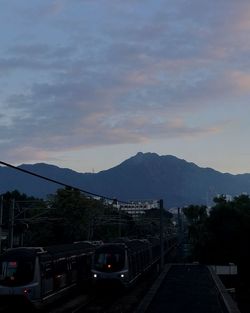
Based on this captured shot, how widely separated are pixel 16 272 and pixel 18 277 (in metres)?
0.27

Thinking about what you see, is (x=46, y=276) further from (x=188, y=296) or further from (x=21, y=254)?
(x=188, y=296)

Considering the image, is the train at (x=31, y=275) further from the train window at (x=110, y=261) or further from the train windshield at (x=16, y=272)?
the train window at (x=110, y=261)

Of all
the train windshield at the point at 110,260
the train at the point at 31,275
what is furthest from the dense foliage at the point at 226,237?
the train at the point at 31,275

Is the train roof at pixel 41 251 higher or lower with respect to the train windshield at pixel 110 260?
higher

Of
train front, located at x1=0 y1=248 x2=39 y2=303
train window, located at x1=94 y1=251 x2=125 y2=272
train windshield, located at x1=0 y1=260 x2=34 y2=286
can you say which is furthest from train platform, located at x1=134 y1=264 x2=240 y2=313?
train windshield, located at x1=0 y1=260 x2=34 y2=286

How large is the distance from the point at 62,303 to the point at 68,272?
2851mm

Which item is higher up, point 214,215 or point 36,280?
point 214,215

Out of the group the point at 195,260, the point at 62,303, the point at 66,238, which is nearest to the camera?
the point at 62,303

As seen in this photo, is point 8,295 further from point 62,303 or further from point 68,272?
point 68,272

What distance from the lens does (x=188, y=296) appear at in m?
30.0

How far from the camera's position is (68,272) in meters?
36.2

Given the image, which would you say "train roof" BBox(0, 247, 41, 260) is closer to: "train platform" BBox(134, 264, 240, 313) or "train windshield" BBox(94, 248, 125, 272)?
"train platform" BBox(134, 264, 240, 313)

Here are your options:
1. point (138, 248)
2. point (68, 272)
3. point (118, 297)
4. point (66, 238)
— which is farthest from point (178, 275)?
point (66, 238)

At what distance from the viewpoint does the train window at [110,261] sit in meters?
37.6
